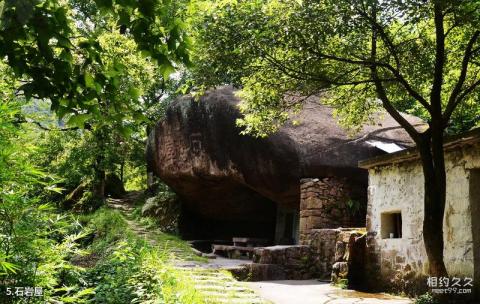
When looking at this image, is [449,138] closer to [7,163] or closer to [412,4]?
[412,4]

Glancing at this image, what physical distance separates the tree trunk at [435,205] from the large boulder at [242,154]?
542cm

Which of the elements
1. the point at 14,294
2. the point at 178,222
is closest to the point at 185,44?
the point at 14,294

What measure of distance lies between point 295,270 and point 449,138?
14.9ft

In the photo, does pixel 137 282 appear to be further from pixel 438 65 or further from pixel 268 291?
pixel 438 65

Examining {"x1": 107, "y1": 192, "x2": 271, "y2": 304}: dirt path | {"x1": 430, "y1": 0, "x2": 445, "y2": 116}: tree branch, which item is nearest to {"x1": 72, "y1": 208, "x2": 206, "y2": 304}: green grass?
{"x1": 107, "y1": 192, "x2": 271, "y2": 304}: dirt path

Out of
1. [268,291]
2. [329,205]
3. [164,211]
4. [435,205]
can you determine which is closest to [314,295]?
[268,291]

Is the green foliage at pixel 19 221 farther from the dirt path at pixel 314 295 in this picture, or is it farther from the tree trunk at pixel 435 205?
the tree trunk at pixel 435 205

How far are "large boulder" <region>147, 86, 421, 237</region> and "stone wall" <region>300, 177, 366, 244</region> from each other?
0.31 meters

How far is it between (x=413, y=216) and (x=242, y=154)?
18.3 ft

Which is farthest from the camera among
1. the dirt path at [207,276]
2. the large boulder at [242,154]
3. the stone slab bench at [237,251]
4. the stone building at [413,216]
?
the stone slab bench at [237,251]

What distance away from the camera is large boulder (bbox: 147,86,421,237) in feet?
37.8

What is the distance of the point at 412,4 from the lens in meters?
5.27

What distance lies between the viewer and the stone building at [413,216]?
6.44m

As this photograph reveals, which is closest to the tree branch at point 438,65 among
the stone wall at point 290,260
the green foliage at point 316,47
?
the green foliage at point 316,47
